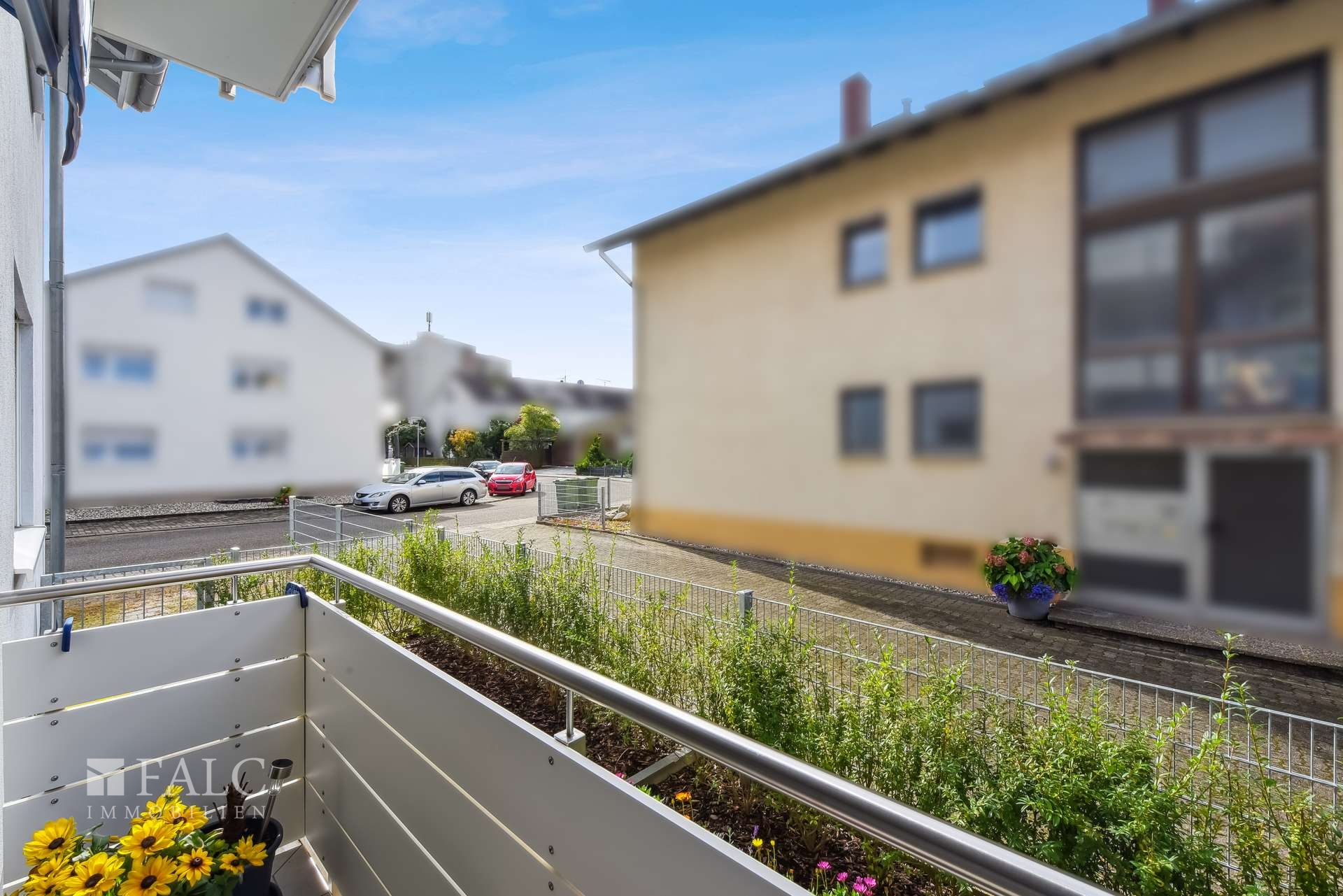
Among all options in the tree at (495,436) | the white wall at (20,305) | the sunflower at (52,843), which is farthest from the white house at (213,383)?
the sunflower at (52,843)

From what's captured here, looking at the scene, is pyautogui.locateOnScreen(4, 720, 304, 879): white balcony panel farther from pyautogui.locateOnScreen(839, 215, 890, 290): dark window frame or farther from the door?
the door

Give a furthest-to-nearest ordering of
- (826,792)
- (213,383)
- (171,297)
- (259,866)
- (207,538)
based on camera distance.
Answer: (207,538)
(213,383)
(171,297)
(259,866)
(826,792)

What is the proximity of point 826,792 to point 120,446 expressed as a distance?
7.20 feet

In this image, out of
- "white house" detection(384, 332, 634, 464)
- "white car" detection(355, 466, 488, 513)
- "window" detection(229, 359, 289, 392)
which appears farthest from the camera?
"white car" detection(355, 466, 488, 513)

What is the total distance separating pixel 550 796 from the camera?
0.67 metres

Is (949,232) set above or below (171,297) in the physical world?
below

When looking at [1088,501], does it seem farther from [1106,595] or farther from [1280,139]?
[1280,139]

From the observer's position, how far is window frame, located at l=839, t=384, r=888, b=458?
2.26 feet

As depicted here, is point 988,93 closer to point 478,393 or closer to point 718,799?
point 478,393

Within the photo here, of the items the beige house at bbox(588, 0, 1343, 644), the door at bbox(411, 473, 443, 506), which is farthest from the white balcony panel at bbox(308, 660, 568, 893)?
the door at bbox(411, 473, 443, 506)

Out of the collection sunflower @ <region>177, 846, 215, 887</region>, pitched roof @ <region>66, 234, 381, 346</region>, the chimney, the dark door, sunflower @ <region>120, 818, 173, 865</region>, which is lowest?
sunflower @ <region>177, 846, 215, 887</region>

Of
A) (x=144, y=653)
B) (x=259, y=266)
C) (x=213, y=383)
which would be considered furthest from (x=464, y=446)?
(x=144, y=653)

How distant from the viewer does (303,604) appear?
150 centimetres

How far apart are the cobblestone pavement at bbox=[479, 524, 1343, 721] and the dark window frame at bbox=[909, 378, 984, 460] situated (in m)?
0.50
